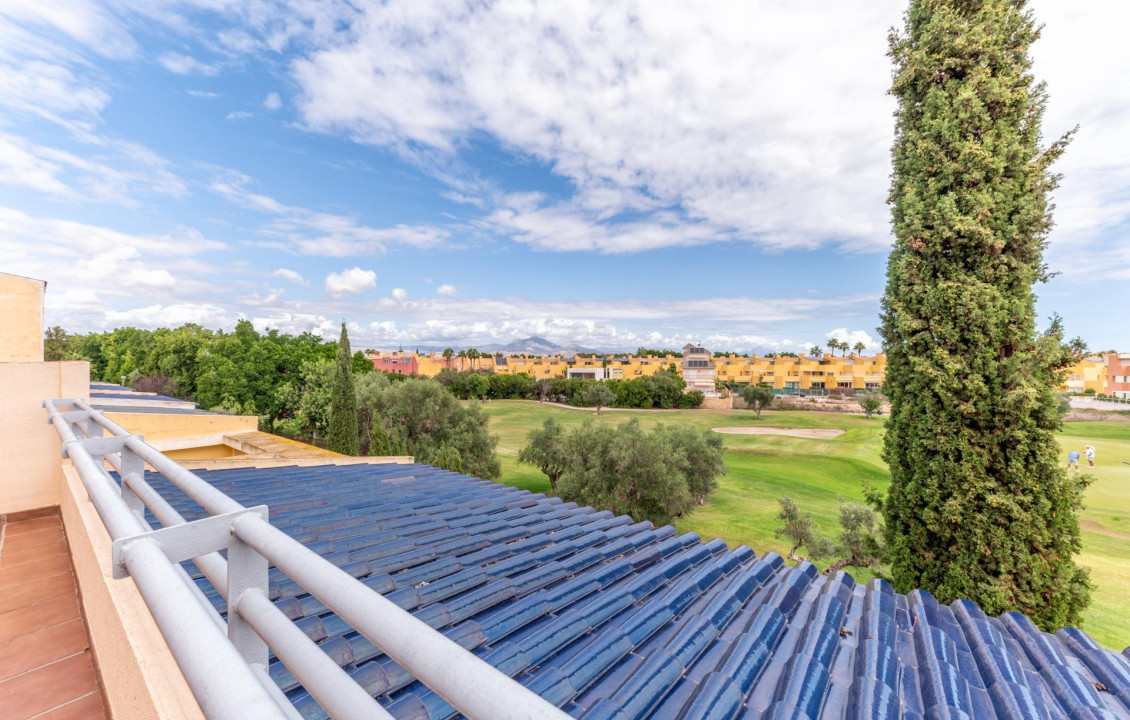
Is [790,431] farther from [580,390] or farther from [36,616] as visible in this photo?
[36,616]

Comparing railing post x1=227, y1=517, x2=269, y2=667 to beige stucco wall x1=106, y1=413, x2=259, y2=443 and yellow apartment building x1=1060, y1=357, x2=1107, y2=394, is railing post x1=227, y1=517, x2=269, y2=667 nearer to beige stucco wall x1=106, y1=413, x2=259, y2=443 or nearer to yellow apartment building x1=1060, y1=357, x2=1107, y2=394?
beige stucco wall x1=106, y1=413, x2=259, y2=443

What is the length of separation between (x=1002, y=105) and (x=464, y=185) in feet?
98.6

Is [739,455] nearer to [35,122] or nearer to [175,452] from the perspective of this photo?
[175,452]

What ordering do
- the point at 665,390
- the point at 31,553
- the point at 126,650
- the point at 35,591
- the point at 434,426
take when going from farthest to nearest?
the point at 665,390, the point at 434,426, the point at 31,553, the point at 35,591, the point at 126,650

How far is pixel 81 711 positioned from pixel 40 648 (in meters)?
0.59

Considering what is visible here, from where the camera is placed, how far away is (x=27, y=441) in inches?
144

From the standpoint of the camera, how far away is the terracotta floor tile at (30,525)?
318cm

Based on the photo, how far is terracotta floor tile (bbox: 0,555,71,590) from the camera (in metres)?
2.43

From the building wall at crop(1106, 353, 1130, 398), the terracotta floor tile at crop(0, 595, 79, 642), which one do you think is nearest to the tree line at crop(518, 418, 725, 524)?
the terracotta floor tile at crop(0, 595, 79, 642)

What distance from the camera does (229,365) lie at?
27016 mm

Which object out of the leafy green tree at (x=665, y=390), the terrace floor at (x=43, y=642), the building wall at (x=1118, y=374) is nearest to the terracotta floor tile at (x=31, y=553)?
the terrace floor at (x=43, y=642)

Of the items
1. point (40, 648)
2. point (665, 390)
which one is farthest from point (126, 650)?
point (665, 390)

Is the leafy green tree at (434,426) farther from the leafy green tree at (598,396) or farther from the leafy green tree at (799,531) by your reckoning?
the leafy green tree at (598,396)

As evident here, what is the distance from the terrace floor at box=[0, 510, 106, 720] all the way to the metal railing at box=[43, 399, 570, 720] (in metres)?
1.17
